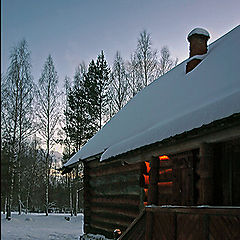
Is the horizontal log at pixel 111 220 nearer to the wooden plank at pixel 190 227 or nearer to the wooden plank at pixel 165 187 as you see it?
the wooden plank at pixel 165 187

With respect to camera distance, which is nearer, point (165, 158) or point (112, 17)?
point (165, 158)

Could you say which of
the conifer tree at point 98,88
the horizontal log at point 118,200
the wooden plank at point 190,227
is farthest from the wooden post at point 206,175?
the conifer tree at point 98,88

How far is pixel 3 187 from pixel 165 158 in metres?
6.61

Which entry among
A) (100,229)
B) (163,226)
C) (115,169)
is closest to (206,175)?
(163,226)

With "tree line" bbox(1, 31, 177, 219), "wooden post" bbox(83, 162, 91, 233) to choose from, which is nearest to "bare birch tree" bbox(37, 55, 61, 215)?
"tree line" bbox(1, 31, 177, 219)

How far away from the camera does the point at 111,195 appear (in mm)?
10992

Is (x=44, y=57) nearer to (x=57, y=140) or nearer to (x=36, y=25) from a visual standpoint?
(x=57, y=140)

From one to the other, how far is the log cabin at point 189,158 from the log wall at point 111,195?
3 centimetres

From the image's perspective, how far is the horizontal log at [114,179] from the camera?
31.1 feet

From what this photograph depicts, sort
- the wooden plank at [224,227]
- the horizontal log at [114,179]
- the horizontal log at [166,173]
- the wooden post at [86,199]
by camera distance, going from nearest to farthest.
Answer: the wooden plank at [224,227]
the horizontal log at [166,173]
the horizontal log at [114,179]
the wooden post at [86,199]

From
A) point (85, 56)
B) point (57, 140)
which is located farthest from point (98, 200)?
point (85, 56)

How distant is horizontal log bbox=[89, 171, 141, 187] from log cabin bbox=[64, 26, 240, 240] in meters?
0.03

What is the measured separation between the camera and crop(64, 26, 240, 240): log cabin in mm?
4828

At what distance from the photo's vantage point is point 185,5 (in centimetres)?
1179
